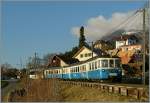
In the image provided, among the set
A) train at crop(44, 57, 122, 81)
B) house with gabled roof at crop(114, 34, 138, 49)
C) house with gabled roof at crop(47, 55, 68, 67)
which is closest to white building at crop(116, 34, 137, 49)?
house with gabled roof at crop(114, 34, 138, 49)

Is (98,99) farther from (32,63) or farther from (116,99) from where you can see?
(32,63)

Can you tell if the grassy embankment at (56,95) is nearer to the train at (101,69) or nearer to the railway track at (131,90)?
the railway track at (131,90)

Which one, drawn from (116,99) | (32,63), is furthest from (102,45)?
(116,99)

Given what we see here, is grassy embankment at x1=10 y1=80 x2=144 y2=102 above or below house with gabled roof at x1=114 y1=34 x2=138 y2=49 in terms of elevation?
below

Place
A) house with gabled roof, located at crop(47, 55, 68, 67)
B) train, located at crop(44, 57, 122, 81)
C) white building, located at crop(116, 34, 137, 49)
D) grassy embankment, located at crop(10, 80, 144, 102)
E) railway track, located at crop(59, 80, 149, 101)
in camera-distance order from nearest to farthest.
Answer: railway track, located at crop(59, 80, 149, 101)
grassy embankment, located at crop(10, 80, 144, 102)
train, located at crop(44, 57, 122, 81)
house with gabled roof, located at crop(47, 55, 68, 67)
white building, located at crop(116, 34, 137, 49)

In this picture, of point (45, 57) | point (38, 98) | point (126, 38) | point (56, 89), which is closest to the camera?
point (38, 98)

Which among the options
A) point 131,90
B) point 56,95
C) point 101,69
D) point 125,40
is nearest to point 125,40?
point 125,40

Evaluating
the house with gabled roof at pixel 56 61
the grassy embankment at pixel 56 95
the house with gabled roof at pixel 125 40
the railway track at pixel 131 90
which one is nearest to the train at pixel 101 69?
the grassy embankment at pixel 56 95

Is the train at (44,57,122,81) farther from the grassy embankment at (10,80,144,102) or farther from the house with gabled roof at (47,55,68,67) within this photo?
the house with gabled roof at (47,55,68,67)

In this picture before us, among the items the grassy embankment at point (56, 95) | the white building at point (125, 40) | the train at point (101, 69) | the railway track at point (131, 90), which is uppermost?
the white building at point (125, 40)

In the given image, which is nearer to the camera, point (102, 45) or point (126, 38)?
point (102, 45)

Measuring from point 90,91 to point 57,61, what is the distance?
84.7ft

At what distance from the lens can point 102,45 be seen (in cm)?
5622

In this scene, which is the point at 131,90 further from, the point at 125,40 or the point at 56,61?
the point at 125,40
